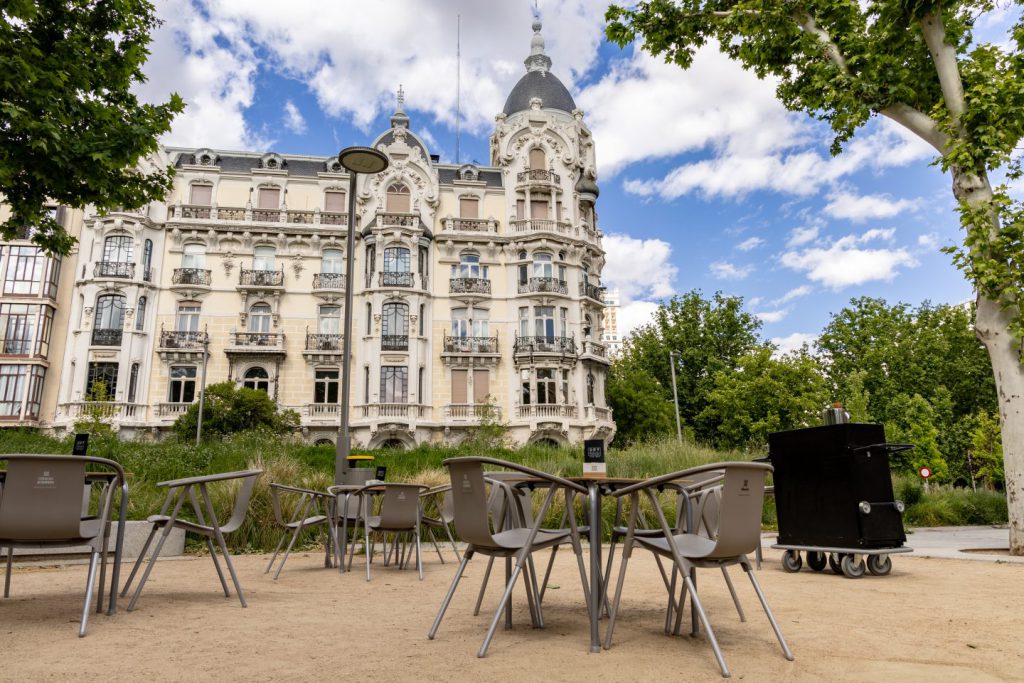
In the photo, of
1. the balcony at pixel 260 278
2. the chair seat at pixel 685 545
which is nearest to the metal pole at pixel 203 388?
the balcony at pixel 260 278

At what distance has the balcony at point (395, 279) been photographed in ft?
102

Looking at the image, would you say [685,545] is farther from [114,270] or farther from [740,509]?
[114,270]

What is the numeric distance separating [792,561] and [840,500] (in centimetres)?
98

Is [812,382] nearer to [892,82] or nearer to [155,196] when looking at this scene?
[892,82]

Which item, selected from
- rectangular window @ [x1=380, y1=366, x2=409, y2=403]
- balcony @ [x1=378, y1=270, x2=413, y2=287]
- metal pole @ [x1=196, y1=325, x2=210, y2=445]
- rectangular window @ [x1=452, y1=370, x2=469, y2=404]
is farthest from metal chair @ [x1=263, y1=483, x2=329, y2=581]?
balcony @ [x1=378, y1=270, x2=413, y2=287]

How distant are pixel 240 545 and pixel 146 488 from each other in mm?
1947

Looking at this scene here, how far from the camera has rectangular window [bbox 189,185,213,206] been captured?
32.0 meters

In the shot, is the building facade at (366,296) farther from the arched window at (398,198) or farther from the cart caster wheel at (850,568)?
the cart caster wheel at (850,568)

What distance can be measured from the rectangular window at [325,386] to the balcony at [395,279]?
16.1ft

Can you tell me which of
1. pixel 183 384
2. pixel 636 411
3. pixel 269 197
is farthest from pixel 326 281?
pixel 636 411

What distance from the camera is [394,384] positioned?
100 ft

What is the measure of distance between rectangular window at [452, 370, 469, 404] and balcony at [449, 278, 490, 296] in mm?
3918

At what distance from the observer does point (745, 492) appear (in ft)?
11.1

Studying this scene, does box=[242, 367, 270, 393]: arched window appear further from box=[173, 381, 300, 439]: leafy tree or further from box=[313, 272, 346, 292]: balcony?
box=[313, 272, 346, 292]: balcony
